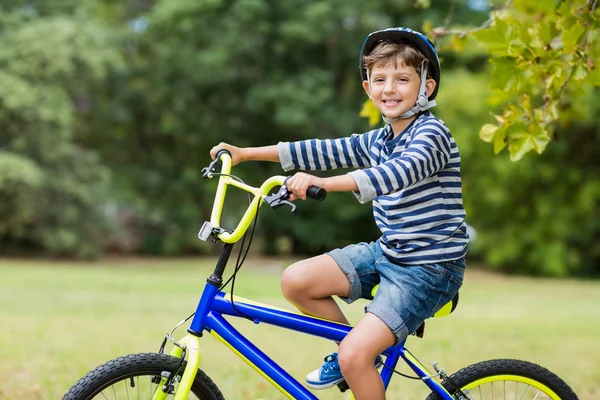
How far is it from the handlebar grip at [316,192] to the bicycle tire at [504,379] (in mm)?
1050

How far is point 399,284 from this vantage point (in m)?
2.79

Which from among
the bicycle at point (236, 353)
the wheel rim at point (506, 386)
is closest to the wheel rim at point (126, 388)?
the bicycle at point (236, 353)

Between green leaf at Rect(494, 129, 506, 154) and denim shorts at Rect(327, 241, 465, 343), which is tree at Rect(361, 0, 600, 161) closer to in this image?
green leaf at Rect(494, 129, 506, 154)

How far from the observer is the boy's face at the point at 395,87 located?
9.49 feet

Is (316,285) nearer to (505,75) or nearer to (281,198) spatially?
(281,198)

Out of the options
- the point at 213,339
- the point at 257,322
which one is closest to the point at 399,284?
the point at 257,322

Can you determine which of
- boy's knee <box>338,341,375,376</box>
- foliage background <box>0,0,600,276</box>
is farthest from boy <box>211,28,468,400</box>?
foliage background <box>0,0,600,276</box>

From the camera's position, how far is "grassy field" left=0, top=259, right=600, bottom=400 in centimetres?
566

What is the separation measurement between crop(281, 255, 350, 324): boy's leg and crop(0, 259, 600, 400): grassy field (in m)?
2.21

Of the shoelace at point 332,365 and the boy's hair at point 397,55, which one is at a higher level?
the boy's hair at point 397,55

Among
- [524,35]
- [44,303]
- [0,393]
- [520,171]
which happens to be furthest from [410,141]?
[520,171]

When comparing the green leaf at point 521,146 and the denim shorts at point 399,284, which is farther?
the green leaf at point 521,146

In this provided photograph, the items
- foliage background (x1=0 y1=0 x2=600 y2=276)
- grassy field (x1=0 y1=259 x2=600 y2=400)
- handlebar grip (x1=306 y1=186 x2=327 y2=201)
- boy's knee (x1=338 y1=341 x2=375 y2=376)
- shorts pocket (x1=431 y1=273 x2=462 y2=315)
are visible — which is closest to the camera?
handlebar grip (x1=306 y1=186 x2=327 y2=201)

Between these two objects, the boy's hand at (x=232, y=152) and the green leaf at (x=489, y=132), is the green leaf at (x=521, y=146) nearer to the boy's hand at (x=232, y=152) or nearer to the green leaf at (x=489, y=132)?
the green leaf at (x=489, y=132)
